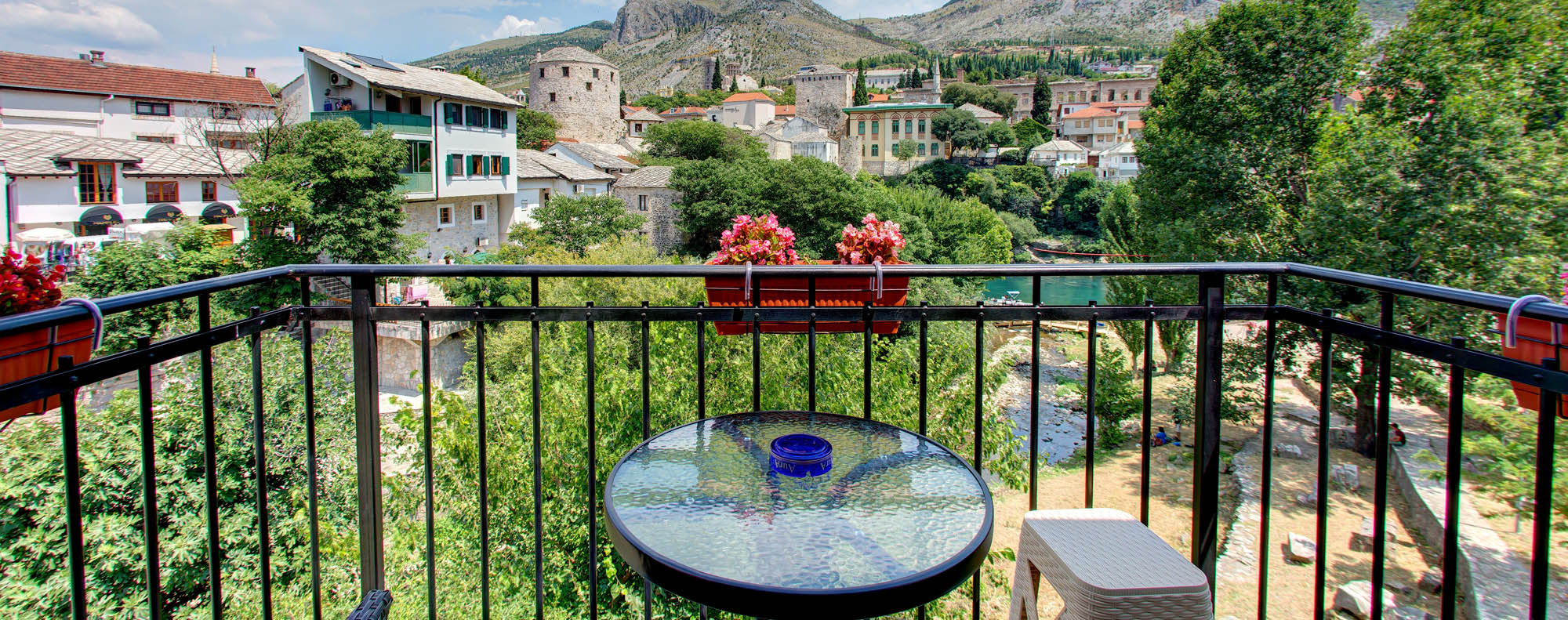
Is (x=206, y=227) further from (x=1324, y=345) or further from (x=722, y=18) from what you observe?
(x=722, y=18)

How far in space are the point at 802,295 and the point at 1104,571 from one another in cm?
104

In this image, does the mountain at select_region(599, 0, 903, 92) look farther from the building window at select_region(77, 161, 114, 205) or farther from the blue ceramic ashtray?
the blue ceramic ashtray

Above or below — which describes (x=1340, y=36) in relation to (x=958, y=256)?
above

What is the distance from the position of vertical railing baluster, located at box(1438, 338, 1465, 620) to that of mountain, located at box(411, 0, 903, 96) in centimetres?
8800

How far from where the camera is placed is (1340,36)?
13406 mm

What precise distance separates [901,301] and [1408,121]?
13701mm

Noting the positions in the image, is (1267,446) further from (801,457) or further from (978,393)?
(801,457)

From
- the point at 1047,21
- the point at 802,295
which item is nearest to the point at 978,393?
the point at 802,295

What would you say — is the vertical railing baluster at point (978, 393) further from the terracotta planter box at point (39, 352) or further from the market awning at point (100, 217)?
the market awning at point (100, 217)

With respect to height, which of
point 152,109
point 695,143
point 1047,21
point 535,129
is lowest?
point 152,109

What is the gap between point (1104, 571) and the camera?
125cm

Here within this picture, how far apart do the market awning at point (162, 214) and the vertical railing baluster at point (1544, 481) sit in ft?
83.4

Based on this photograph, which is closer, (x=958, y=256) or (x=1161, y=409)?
(x=1161, y=409)

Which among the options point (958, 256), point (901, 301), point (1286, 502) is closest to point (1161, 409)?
point (1286, 502)
